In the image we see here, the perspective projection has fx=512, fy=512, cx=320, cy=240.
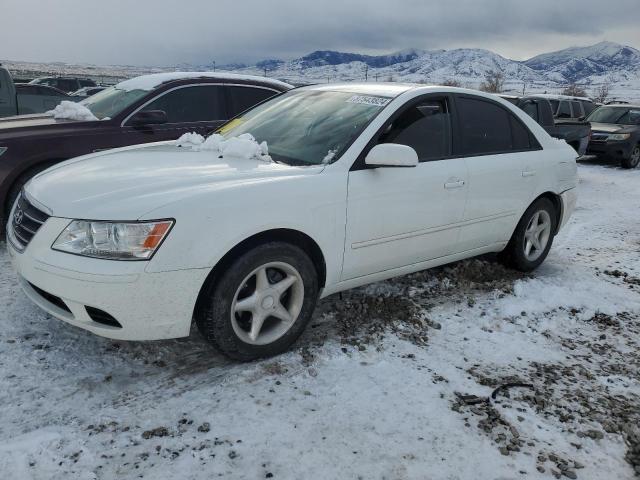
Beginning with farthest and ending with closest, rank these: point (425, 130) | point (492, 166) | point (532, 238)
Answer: point (532, 238) → point (492, 166) → point (425, 130)

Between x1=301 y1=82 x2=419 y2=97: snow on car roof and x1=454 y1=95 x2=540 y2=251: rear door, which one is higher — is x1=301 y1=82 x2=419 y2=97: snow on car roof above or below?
above

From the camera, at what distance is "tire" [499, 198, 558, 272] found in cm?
Result: 466

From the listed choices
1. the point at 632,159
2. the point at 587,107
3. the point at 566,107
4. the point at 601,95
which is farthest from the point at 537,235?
the point at 601,95

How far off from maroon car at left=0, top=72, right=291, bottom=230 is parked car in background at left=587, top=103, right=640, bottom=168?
10.00 meters

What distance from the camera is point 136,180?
115 inches

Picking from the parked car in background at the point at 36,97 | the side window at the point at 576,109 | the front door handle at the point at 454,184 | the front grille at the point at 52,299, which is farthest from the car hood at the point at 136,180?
the side window at the point at 576,109

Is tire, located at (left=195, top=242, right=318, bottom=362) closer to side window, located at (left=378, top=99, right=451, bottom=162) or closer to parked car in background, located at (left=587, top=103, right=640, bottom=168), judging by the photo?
side window, located at (left=378, top=99, right=451, bottom=162)

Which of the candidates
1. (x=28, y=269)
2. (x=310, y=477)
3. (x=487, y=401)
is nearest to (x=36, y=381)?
(x=28, y=269)

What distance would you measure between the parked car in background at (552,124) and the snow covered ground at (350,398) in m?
6.95

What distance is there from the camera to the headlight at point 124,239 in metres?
2.56

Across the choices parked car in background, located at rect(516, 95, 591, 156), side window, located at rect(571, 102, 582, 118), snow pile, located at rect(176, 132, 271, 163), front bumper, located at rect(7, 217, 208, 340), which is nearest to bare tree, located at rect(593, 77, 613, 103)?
side window, located at rect(571, 102, 582, 118)

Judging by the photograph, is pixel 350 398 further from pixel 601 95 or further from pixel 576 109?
pixel 601 95

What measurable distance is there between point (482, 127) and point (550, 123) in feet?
23.1

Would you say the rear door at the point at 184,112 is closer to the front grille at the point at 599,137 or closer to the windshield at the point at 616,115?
the front grille at the point at 599,137
